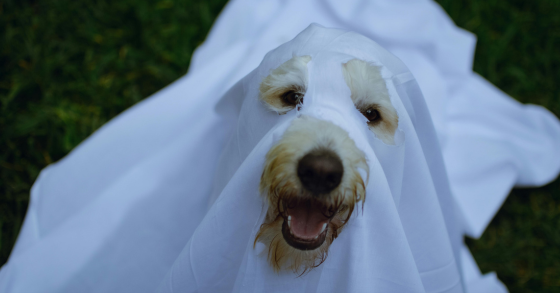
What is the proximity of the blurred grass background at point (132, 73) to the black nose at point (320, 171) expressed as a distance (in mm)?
2559

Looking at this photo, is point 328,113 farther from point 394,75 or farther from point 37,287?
point 37,287

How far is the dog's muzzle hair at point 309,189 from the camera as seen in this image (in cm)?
154

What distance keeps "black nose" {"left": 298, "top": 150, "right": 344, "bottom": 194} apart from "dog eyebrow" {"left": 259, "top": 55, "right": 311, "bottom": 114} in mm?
357

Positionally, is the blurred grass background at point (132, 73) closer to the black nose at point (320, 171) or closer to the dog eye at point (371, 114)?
the dog eye at point (371, 114)

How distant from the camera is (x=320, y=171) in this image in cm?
151

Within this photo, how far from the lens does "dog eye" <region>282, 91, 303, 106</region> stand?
1.79 m

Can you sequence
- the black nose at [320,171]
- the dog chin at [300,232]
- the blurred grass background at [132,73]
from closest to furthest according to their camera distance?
the black nose at [320,171] < the dog chin at [300,232] < the blurred grass background at [132,73]

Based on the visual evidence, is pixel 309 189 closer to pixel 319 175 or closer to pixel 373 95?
pixel 319 175

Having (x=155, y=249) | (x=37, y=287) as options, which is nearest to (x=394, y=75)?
(x=155, y=249)

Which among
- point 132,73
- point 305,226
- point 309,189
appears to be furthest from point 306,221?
point 132,73

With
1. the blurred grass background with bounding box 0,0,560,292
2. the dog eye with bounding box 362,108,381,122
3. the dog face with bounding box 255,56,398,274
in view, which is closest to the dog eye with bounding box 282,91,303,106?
the dog face with bounding box 255,56,398,274

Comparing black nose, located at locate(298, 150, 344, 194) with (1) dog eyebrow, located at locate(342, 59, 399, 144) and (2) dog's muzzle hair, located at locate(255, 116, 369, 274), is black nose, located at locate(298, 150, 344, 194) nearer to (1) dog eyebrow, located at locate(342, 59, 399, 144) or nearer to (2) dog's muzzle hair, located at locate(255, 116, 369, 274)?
(2) dog's muzzle hair, located at locate(255, 116, 369, 274)

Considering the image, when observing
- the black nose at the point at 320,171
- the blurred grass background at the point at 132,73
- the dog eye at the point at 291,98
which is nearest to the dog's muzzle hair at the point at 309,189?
the black nose at the point at 320,171

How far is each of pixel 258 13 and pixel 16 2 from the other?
8.35 ft
